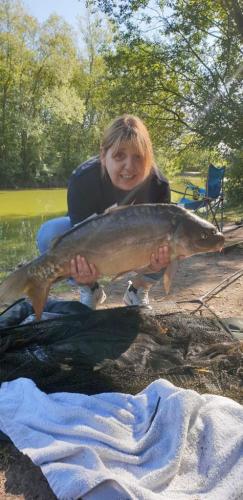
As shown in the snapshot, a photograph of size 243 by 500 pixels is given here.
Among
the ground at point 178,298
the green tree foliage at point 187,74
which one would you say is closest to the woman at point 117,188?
the ground at point 178,298

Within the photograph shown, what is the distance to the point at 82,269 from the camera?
2.43m

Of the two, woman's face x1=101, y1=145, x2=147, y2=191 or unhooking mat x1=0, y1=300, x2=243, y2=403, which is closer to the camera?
unhooking mat x1=0, y1=300, x2=243, y2=403

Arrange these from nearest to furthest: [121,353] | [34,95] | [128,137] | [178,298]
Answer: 1. [121,353]
2. [128,137]
3. [178,298]
4. [34,95]

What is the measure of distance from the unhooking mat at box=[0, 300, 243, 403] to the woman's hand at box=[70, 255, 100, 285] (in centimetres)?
27

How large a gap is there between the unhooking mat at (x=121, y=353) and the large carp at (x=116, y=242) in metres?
0.21

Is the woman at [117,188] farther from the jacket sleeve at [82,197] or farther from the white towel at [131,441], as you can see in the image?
the white towel at [131,441]

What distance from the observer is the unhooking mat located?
210 centimetres

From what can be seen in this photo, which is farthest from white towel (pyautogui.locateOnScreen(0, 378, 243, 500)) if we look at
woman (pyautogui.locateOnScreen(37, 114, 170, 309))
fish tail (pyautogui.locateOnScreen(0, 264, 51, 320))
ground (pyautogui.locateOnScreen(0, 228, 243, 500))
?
woman (pyautogui.locateOnScreen(37, 114, 170, 309))

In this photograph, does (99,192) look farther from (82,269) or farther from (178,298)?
(178,298)

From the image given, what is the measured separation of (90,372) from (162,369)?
1.11 ft

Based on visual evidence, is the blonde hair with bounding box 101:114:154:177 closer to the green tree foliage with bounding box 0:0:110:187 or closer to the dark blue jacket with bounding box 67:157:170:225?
the dark blue jacket with bounding box 67:157:170:225

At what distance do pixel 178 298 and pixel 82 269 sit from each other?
5.96ft

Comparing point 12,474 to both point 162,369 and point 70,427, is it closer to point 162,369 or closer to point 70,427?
point 70,427

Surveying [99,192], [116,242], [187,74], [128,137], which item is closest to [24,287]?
[116,242]
